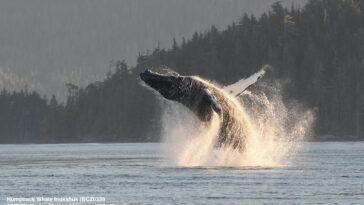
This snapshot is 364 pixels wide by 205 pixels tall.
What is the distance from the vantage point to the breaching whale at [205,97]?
4906 centimetres

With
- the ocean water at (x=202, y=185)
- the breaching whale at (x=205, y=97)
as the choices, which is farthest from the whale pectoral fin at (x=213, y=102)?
the ocean water at (x=202, y=185)

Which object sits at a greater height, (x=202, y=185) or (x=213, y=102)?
(x=213, y=102)

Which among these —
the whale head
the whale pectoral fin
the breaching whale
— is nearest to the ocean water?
the breaching whale

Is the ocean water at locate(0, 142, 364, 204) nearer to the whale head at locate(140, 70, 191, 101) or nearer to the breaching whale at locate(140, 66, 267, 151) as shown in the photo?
the breaching whale at locate(140, 66, 267, 151)

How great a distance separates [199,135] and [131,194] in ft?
45.0

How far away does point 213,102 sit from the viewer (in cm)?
4853

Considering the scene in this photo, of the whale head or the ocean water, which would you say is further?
the whale head

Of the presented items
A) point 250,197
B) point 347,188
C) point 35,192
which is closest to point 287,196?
point 250,197

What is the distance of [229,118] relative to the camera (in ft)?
173

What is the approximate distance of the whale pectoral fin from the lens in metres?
48.2

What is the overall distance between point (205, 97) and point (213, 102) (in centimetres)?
169

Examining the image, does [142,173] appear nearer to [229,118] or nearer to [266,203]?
[229,118]

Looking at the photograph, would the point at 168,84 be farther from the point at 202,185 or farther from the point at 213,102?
the point at 202,185

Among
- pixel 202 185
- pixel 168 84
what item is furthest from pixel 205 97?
pixel 202 185
